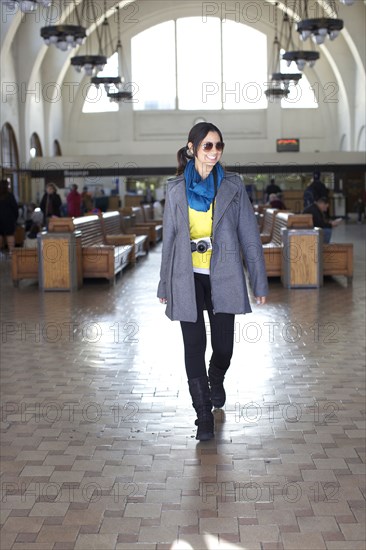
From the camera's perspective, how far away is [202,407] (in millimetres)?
4520

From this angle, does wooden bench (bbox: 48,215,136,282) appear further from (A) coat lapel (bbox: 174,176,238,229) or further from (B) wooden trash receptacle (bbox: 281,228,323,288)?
(A) coat lapel (bbox: 174,176,238,229)

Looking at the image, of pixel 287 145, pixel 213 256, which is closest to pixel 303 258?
pixel 213 256

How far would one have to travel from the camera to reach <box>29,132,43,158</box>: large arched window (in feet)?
98.1

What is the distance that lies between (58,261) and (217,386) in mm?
6478

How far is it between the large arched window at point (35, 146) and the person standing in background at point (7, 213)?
13.0m

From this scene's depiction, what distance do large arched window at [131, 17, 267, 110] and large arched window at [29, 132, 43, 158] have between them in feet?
20.0

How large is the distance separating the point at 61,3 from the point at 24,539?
24725mm

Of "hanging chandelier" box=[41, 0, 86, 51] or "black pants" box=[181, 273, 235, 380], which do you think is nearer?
"black pants" box=[181, 273, 235, 380]

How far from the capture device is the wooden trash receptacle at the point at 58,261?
11.2m

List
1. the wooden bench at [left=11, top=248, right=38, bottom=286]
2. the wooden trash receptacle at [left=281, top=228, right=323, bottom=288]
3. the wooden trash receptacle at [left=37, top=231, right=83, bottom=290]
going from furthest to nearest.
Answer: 1. the wooden bench at [left=11, top=248, right=38, bottom=286]
2. the wooden trash receptacle at [left=37, top=231, right=83, bottom=290]
3. the wooden trash receptacle at [left=281, top=228, right=323, bottom=288]

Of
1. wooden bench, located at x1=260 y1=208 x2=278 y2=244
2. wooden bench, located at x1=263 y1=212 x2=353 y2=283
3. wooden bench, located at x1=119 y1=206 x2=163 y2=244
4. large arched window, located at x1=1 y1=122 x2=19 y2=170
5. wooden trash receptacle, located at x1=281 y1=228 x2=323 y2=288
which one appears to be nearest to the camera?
wooden trash receptacle, located at x1=281 y1=228 x2=323 y2=288

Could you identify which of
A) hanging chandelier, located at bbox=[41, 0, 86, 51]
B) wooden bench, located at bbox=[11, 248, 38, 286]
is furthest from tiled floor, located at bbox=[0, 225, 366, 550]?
hanging chandelier, located at bbox=[41, 0, 86, 51]

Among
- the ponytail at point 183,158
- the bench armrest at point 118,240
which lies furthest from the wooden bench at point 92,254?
the ponytail at point 183,158

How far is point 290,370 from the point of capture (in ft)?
20.5
